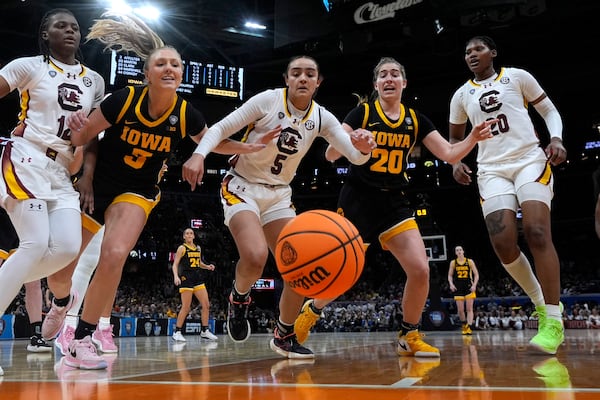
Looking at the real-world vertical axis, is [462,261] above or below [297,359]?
above

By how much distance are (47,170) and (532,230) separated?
3381 mm

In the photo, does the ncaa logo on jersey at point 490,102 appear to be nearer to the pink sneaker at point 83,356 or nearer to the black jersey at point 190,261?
the pink sneaker at point 83,356

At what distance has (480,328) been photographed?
17.0 m

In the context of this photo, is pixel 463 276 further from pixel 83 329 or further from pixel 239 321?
pixel 83 329

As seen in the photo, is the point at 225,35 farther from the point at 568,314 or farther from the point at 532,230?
the point at 532,230

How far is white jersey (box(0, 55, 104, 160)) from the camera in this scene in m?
3.74

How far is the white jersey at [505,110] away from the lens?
4.52 metres

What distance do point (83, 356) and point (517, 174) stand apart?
3.37 metres

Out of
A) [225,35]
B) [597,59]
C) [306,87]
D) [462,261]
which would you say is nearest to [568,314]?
[462,261]

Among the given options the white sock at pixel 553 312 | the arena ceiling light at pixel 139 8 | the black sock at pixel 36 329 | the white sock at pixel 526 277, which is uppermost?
the arena ceiling light at pixel 139 8

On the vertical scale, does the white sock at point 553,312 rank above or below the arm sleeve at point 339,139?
below

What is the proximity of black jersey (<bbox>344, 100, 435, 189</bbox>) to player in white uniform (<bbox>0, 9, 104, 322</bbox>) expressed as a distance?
214 cm

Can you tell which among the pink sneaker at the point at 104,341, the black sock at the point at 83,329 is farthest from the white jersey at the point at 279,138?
the pink sneaker at the point at 104,341

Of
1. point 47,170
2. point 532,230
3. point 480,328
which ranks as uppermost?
point 47,170
